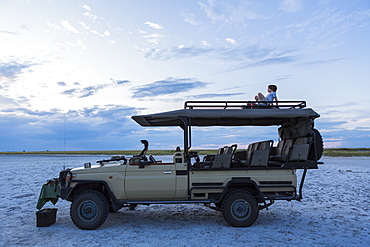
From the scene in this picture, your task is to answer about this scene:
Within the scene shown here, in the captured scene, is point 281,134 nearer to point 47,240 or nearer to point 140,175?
point 140,175

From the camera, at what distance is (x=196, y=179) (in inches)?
320

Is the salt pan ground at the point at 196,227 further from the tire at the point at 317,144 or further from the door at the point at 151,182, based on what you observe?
the tire at the point at 317,144

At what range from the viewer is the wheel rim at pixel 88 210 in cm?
796

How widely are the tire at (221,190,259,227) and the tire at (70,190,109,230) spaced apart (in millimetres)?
2716

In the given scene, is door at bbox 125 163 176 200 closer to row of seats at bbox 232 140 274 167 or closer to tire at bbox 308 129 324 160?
row of seats at bbox 232 140 274 167

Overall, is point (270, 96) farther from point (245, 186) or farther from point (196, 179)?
point (196, 179)

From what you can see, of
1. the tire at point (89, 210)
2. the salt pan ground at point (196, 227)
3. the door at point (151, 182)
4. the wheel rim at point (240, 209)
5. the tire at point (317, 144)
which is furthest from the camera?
the tire at point (317, 144)

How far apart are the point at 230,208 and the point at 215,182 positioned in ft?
2.20

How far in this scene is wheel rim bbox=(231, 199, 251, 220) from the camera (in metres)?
8.11

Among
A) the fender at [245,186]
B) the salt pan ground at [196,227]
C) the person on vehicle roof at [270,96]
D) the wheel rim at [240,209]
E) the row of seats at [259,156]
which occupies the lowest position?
the salt pan ground at [196,227]

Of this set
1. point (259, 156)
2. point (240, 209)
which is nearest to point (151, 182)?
point (240, 209)

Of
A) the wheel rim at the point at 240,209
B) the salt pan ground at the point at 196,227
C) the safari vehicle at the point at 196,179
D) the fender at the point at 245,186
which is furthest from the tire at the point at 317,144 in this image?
the wheel rim at the point at 240,209

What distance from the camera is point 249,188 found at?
840 cm

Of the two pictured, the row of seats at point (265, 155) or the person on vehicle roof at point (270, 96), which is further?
the person on vehicle roof at point (270, 96)
